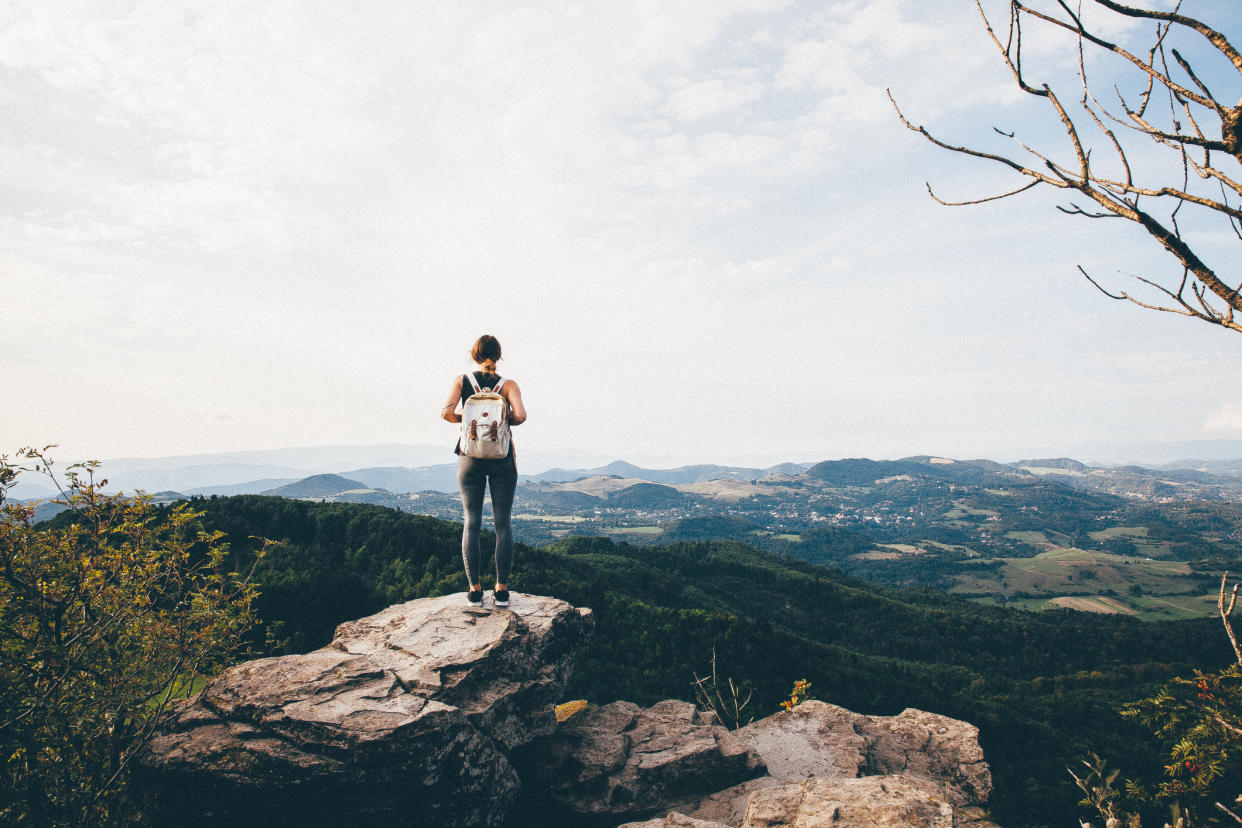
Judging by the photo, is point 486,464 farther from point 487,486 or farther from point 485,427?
point 485,427

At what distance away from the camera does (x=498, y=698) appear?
10.1 metres

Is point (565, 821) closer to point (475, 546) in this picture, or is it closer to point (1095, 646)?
point (475, 546)

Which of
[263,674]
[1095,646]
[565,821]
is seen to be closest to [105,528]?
[263,674]

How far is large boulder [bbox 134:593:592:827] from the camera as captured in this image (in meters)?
7.82

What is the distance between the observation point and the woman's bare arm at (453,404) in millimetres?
9289

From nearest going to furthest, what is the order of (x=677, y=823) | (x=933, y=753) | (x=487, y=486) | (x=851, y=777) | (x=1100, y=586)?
(x=677, y=823)
(x=487, y=486)
(x=851, y=777)
(x=933, y=753)
(x=1100, y=586)

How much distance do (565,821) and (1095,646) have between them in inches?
4671

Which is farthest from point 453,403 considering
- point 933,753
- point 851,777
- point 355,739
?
point 933,753

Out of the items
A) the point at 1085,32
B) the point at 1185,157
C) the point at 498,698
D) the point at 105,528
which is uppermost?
the point at 1085,32

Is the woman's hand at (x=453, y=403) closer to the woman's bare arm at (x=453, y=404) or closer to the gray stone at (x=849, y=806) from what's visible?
the woman's bare arm at (x=453, y=404)

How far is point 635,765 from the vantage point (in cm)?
1180

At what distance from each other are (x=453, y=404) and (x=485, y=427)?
87 centimetres

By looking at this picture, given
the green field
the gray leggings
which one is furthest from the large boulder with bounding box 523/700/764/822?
the green field

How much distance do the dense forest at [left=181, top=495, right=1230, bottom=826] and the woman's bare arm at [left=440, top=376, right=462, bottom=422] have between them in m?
7.33
